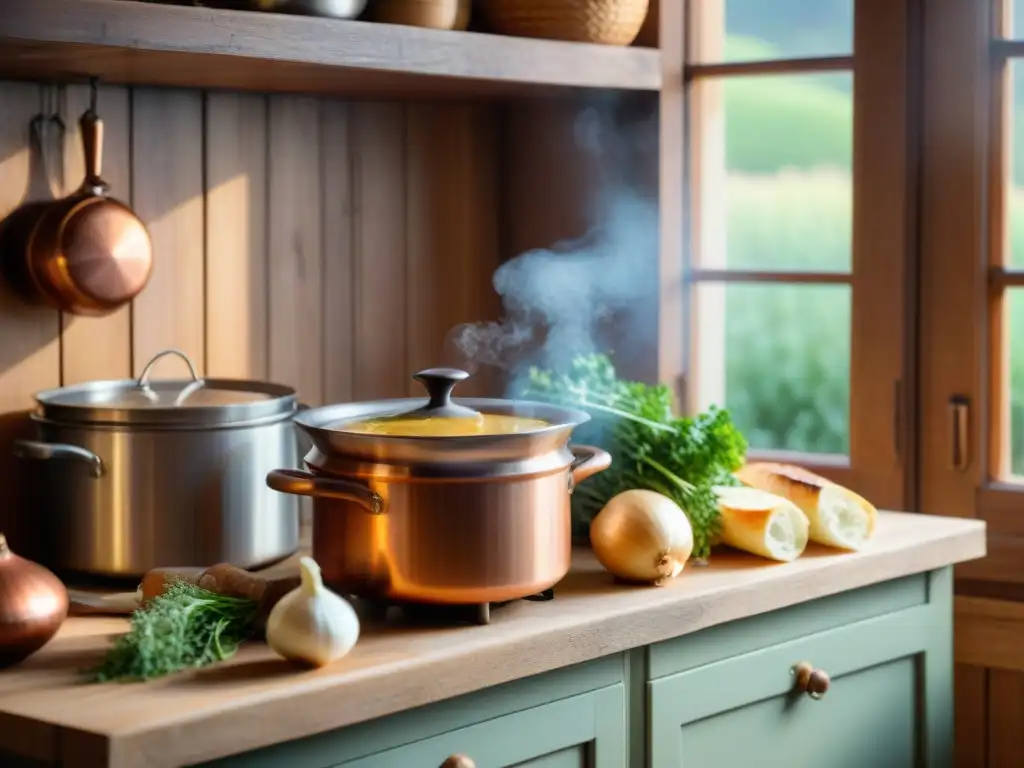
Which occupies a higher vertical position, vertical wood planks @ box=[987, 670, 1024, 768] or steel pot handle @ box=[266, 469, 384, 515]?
steel pot handle @ box=[266, 469, 384, 515]

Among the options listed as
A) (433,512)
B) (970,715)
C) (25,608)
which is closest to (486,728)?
(433,512)

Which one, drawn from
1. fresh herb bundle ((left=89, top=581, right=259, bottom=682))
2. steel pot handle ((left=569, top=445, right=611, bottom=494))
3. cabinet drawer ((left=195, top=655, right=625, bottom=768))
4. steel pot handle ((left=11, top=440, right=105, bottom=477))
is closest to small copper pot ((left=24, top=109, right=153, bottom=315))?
steel pot handle ((left=11, top=440, right=105, bottom=477))

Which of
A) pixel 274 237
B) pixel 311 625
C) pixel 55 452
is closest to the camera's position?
pixel 311 625

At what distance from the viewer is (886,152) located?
246cm

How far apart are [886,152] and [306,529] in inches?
41.7

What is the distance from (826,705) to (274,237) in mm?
1051

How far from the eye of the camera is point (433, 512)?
1.70m

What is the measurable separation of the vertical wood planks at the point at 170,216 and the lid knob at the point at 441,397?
56cm

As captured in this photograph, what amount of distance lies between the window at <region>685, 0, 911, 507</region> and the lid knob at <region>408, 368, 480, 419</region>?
0.85 metres

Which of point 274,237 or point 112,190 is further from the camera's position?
point 274,237

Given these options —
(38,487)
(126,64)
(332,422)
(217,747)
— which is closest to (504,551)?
(332,422)

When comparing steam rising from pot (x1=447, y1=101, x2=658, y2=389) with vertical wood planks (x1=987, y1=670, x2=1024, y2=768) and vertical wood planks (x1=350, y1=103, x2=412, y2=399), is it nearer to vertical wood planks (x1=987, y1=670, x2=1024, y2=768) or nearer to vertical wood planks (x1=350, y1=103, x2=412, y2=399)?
vertical wood planks (x1=350, y1=103, x2=412, y2=399)

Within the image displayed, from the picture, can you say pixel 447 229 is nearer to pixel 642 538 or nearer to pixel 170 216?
pixel 170 216

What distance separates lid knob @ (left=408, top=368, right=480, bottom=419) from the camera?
1.85 m
